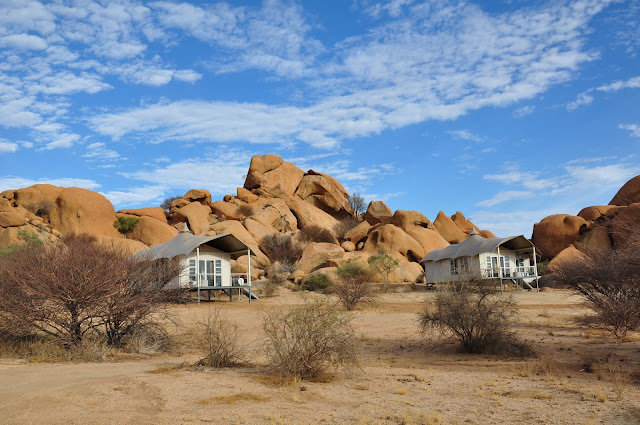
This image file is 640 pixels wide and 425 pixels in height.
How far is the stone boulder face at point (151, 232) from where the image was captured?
54406mm

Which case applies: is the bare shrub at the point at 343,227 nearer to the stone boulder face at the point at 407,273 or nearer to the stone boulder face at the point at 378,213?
the stone boulder face at the point at 378,213

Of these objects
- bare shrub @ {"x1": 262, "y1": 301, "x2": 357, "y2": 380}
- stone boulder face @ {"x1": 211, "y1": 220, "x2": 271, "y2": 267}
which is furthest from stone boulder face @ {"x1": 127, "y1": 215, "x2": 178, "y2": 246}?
bare shrub @ {"x1": 262, "y1": 301, "x2": 357, "y2": 380}

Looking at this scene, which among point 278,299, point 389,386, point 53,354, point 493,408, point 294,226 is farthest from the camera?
point 294,226

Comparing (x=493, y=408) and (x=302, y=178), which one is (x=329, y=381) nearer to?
(x=493, y=408)

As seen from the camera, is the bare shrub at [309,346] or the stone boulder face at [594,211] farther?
the stone boulder face at [594,211]

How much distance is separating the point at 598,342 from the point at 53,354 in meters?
13.7

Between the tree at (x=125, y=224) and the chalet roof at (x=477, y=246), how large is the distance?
2988cm

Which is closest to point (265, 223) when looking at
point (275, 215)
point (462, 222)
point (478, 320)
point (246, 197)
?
point (275, 215)

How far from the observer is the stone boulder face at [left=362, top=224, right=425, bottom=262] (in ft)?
173

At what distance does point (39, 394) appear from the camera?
814 cm

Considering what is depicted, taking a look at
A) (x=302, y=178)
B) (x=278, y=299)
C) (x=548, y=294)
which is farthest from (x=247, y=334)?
(x=302, y=178)

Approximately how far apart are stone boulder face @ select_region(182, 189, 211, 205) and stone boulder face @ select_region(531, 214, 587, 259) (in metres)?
37.7

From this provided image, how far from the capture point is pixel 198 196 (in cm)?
6669

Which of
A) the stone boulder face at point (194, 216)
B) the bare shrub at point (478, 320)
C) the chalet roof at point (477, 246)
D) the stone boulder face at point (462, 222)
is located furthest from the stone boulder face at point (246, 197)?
the bare shrub at point (478, 320)
